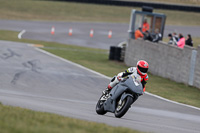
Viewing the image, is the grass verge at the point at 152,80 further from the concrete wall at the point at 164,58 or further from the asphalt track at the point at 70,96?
the asphalt track at the point at 70,96

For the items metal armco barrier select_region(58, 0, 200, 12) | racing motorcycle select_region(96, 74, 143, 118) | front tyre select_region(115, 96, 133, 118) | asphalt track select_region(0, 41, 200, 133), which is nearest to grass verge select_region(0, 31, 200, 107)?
asphalt track select_region(0, 41, 200, 133)

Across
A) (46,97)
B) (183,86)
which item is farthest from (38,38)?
(46,97)

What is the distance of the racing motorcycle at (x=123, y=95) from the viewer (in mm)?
8844

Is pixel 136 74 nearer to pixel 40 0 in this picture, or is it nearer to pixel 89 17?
pixel 89 17

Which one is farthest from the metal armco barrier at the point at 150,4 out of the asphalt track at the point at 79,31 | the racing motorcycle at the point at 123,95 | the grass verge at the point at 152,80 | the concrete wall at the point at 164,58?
the racing motorcycle at the point at 123,95

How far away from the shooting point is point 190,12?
51.7 m

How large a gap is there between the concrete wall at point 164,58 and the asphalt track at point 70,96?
3305 millimetres

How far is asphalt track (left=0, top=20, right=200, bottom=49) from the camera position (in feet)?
116

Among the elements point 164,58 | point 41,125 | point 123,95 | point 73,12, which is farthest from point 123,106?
point 73,12

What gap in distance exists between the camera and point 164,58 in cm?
1998

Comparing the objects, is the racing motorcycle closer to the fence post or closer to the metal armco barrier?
the fence post

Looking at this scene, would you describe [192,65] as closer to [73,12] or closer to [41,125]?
[41,125]

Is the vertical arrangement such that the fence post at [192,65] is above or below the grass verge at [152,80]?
above

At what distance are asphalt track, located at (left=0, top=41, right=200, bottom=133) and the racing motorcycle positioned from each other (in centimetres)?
24
